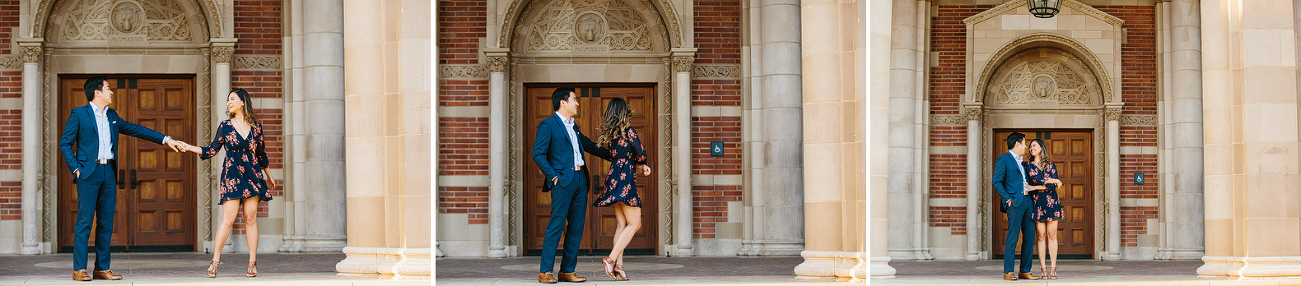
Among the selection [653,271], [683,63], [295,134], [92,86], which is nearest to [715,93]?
[683,63]

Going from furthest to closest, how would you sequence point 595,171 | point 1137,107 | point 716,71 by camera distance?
1. point 1137,107
2. point 595,171
3. point 716,71

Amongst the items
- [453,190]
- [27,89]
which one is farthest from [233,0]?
[453,190]

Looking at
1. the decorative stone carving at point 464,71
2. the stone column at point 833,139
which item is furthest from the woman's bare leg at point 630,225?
the decorative stone carving at point 464,71

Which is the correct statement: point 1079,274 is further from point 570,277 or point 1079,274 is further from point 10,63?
point 10,63

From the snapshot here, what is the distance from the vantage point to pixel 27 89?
13641mm

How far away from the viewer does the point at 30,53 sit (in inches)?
537

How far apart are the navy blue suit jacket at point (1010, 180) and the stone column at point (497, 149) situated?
584cm

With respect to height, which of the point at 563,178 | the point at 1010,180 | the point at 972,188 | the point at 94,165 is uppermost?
the point at 94,165

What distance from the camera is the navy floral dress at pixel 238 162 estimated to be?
8.83m

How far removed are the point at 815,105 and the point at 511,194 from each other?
6.17m

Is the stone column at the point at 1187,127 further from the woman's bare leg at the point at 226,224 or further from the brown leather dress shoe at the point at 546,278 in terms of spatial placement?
the woman's bare leg at the point at 226,224

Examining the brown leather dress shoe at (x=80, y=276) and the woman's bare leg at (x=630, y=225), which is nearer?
the brown leather dress shoe at (x=80, y=276)

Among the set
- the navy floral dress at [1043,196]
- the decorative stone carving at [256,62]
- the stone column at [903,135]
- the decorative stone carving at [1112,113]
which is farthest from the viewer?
the decorative stone carving at [1112,113]

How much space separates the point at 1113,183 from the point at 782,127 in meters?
6.01
